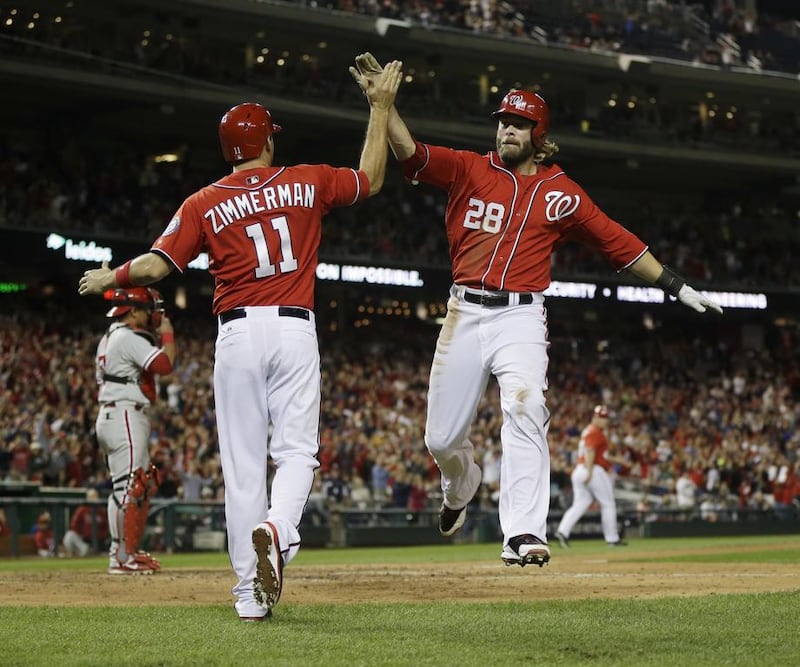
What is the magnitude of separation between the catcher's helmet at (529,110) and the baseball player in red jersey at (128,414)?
13.7 ft

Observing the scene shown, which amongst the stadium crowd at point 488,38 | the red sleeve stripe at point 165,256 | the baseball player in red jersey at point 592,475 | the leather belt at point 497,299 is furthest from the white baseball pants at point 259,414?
the stadium crowd at point 488,38

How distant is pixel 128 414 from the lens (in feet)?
34.2

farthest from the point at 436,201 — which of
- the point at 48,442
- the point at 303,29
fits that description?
the point at 48,442

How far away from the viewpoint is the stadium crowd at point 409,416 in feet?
69.2

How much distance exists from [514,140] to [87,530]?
11.9 meters

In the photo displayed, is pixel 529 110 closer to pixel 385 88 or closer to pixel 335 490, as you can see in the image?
pixel 385 88

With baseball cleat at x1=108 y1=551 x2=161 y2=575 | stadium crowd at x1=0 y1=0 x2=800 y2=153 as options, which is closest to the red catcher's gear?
baseball cleat at x1=108 y1=551 x2=161 y2=575

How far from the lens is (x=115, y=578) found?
32.1ft

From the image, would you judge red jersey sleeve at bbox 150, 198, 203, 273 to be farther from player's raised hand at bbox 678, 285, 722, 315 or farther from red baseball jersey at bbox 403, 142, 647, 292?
player's raised hand at bbox 678, 285, 722, 315

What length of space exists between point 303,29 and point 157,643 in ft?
93.6

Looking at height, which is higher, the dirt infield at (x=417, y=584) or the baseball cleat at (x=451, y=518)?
the baseball cleat at (x=451, y=518)

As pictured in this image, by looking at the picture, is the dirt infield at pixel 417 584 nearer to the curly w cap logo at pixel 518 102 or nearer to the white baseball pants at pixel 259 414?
the white baseball pants at pixel 259 414

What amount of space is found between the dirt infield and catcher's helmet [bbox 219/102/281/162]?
2643 millimetres

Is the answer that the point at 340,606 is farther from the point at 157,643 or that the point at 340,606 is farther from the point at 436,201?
the point at 436,201
